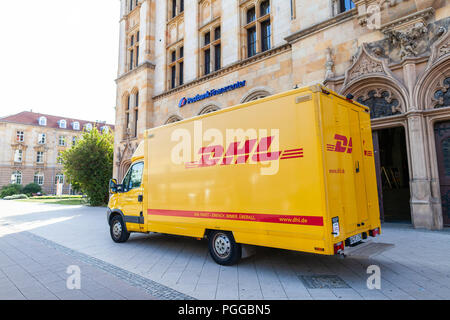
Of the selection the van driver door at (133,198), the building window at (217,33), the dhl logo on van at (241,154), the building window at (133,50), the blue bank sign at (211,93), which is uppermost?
the building window at (133,50)

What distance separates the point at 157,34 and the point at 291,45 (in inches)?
487

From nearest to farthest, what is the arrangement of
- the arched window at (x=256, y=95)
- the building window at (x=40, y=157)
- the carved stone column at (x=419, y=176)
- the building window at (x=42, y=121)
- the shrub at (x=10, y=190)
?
the carved stone column at (x=419, y=176)
the arched window at (x=256, y=95)
the shrub at (x=10, y=190)
the building window at (x=40, y=157)
the building window at (x=42, y=121)

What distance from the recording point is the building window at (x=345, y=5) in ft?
34.6

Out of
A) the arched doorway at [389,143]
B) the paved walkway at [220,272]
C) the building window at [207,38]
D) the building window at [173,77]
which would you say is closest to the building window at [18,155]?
the building window at [173,77]

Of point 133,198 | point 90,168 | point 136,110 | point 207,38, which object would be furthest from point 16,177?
point 133,198

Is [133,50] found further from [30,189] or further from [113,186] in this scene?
[30,189]

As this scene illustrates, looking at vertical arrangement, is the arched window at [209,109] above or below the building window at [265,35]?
below

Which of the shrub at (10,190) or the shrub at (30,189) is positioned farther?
the shrub at (30,189)

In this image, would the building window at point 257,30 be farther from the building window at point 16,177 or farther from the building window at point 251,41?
the building window at point 16,177

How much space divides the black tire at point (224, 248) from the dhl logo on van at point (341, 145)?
2.48 m

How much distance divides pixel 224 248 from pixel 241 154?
1.93 metres

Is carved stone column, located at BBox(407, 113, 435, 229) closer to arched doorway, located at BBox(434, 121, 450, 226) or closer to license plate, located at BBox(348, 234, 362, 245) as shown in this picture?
arched doorway, located at BBox(434, 121, 450, 226)

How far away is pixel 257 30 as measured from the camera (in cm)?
1373

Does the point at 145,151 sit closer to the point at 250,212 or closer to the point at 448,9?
the point at 250,212
